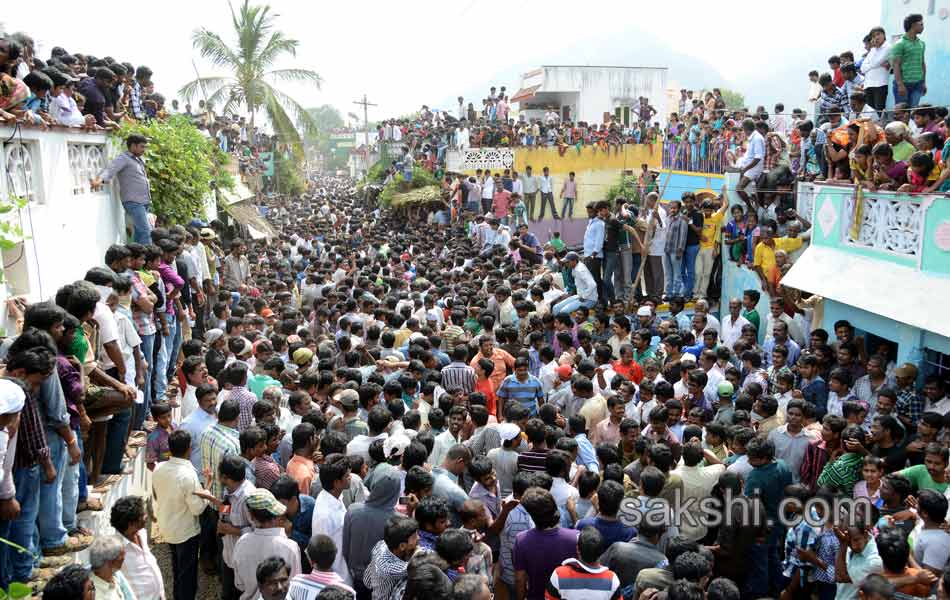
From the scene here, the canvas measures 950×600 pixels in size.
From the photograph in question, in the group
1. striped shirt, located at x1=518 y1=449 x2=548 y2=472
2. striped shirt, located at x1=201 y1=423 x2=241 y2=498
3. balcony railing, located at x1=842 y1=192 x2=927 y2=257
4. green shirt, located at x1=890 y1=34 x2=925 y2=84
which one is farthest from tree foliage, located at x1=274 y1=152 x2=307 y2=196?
striped shirt, located at x1=518 y1=449 x2=548 y2=472

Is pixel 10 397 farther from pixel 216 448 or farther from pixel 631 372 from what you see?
pixel 631 372

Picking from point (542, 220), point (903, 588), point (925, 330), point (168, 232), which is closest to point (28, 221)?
point (168, 232)

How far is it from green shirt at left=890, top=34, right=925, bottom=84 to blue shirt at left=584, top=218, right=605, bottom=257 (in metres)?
4.56

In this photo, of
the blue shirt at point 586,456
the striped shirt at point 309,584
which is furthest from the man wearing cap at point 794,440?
the striped shirt at point 309,584

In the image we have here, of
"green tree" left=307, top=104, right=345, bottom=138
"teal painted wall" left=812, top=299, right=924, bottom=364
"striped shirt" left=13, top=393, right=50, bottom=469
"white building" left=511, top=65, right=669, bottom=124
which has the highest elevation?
"green tree" left=307, top=104, right=345, bottom=138

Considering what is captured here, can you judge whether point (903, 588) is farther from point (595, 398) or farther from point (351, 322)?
point (351, 322)

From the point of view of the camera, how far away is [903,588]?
428 cm

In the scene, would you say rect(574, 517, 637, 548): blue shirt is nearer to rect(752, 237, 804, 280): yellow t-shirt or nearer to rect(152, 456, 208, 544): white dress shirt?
rect(152, 456, 208, 544): white dress shirt

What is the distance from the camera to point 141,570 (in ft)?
14.9

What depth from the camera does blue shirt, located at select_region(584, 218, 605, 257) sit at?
40.8ft

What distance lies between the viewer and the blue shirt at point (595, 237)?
12.4 meters

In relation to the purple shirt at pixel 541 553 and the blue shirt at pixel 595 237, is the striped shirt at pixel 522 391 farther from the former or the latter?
the blue shirt at pixel 595 237

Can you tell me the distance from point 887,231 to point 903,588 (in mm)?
5215

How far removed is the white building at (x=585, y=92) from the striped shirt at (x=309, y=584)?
94.3ft
